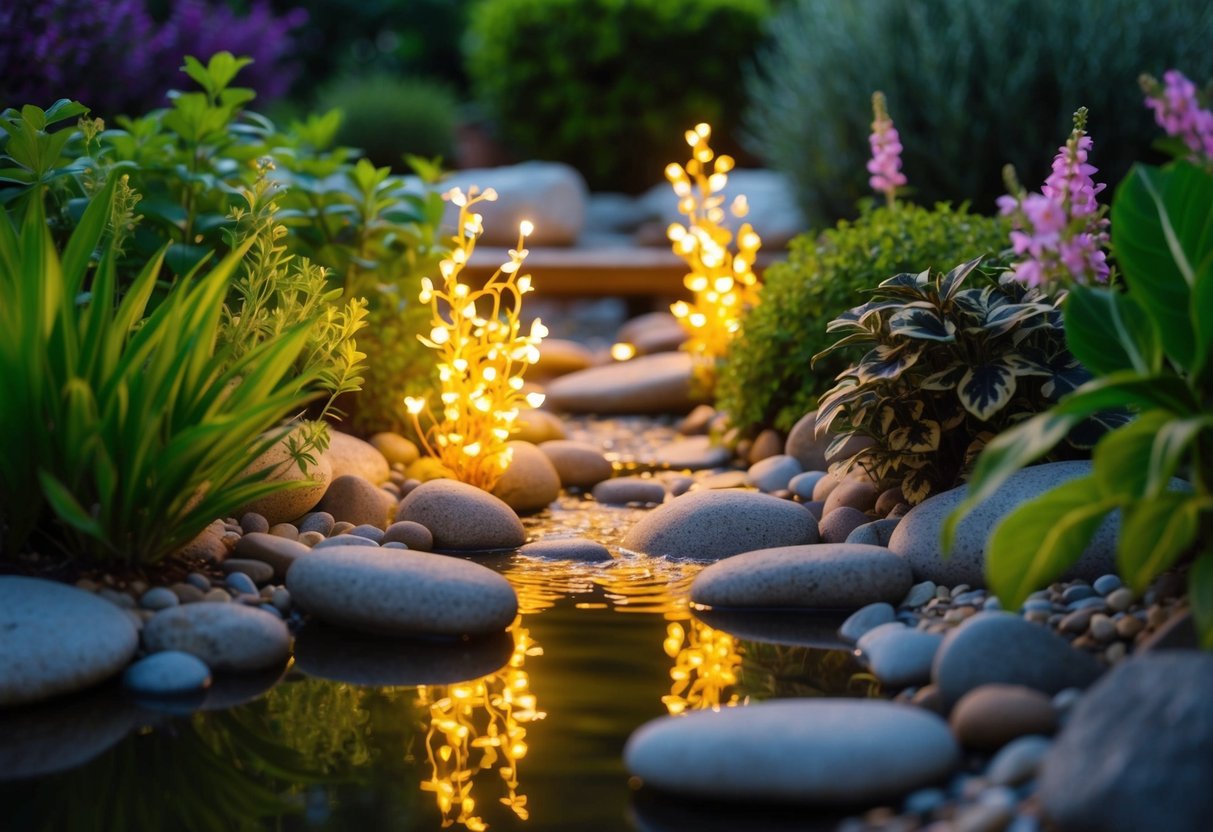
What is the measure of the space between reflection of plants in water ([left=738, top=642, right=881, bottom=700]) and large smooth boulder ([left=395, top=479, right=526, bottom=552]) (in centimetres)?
123

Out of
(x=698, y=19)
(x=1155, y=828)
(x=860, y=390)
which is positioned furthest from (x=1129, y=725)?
(x=698, y=19)

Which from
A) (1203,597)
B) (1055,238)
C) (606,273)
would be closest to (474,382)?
(1055,238)

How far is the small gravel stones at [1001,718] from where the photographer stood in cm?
267

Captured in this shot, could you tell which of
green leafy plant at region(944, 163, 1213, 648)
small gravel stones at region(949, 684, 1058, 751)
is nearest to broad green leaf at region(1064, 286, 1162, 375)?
green leafy plant at region(944, 163, 1213, 648)

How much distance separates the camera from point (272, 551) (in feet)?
12.9

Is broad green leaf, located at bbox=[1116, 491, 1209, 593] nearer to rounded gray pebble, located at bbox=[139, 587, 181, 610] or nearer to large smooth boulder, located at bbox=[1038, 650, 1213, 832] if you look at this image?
large smooth boulder, located at bbox=[1038, 650, 1213, 832]

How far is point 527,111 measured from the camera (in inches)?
531

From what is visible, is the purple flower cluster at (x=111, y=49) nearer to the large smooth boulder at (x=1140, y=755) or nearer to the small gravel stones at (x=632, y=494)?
the small gravel stones at (x=632, y=494)

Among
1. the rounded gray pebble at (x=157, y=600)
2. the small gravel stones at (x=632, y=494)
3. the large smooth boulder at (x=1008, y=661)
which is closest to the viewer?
the large smooth boulder at (x=1008, y=661)

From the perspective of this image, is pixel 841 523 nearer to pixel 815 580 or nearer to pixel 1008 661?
pixel 815 580

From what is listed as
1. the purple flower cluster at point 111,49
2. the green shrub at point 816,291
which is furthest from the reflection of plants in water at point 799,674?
the purple flower cluster at point 111,49

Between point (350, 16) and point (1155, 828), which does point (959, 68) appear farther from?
point (350, 16)

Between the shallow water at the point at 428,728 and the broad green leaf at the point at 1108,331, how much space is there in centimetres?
A: 92

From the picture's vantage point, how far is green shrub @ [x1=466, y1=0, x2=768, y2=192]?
1288 centimetres
